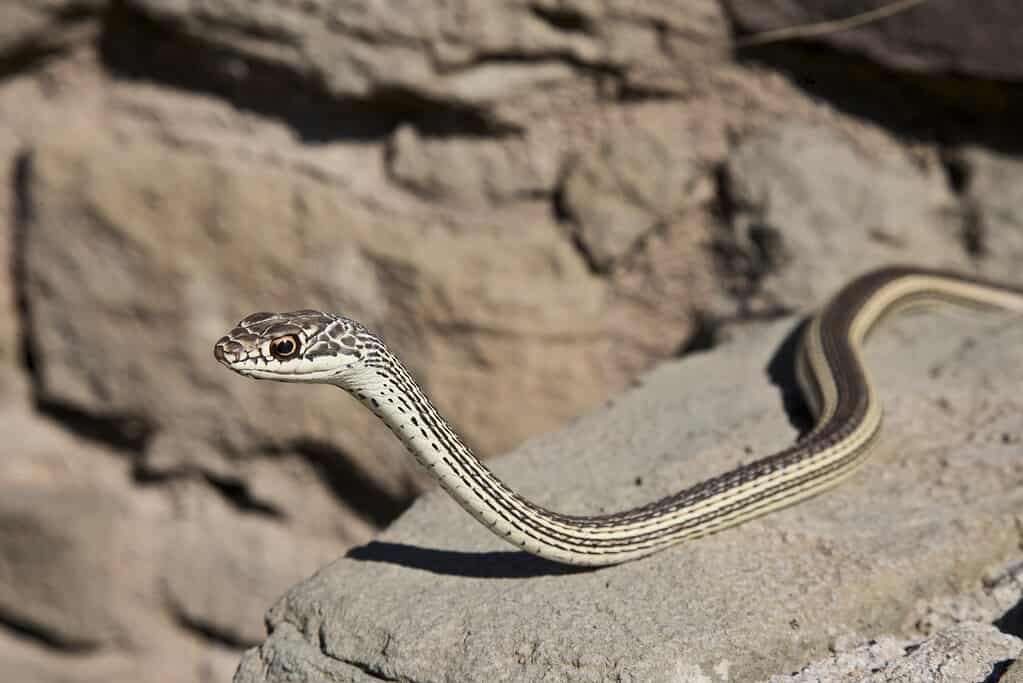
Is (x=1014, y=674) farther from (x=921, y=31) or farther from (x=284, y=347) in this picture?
(x=921, y=31)

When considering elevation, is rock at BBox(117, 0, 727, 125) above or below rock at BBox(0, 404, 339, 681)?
above

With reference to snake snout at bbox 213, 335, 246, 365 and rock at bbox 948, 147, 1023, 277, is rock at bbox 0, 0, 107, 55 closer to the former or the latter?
snake snout at bbox 213, 335, 246, 365

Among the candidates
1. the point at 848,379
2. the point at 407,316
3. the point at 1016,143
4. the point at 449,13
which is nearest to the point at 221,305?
the point at 407,316

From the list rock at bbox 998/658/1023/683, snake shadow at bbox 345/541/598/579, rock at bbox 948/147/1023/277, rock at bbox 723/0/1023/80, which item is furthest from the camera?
rock at bbox 948/147/1023/277

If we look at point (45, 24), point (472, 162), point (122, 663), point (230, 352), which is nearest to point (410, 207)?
point (472, 162)

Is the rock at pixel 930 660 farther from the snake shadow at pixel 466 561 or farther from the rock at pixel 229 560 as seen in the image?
the rock at pixel 229 560

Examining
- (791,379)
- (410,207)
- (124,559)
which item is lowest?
(124,559)

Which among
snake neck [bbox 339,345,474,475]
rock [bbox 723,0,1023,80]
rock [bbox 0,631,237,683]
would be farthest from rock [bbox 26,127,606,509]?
snake neck [bbox 339,345,474,475]

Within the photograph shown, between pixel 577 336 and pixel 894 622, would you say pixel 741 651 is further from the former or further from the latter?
pixel 577 336
